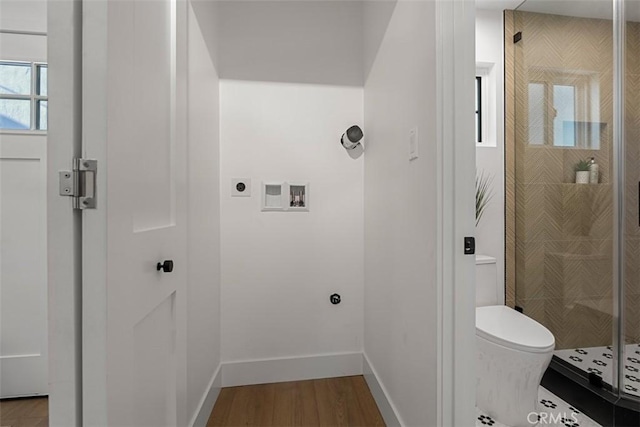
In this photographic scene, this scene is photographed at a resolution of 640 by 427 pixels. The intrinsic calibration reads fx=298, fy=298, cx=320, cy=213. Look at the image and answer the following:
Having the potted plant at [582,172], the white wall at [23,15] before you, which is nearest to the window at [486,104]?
the potted plant at [582,172]

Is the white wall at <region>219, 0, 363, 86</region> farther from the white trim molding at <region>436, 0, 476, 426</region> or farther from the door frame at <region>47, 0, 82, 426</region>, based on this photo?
the door frame at <region>47, 0, 82, 426</region>

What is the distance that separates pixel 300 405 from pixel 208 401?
0.49 meters

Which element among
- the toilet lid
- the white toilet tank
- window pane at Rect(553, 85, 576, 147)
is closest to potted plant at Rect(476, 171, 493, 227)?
the white toilet tank

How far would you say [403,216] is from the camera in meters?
1.35

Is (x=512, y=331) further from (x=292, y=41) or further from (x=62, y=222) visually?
(x=292, y=41)

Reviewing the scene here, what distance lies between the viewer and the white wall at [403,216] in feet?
3.59

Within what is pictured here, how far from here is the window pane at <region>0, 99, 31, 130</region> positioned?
1531 mm

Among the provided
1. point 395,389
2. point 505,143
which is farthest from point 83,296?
point 505,143

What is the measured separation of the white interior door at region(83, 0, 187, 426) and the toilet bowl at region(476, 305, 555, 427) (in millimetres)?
1468

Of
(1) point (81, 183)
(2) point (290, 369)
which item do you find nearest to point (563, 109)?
(2) point (290, 369)

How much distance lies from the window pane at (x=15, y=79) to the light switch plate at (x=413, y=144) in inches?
76.7

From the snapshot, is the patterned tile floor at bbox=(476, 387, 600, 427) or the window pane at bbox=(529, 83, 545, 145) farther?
the window pane at bbox=(529, 83, 545, 145)

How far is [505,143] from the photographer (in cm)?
219

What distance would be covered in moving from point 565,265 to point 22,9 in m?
3.53
